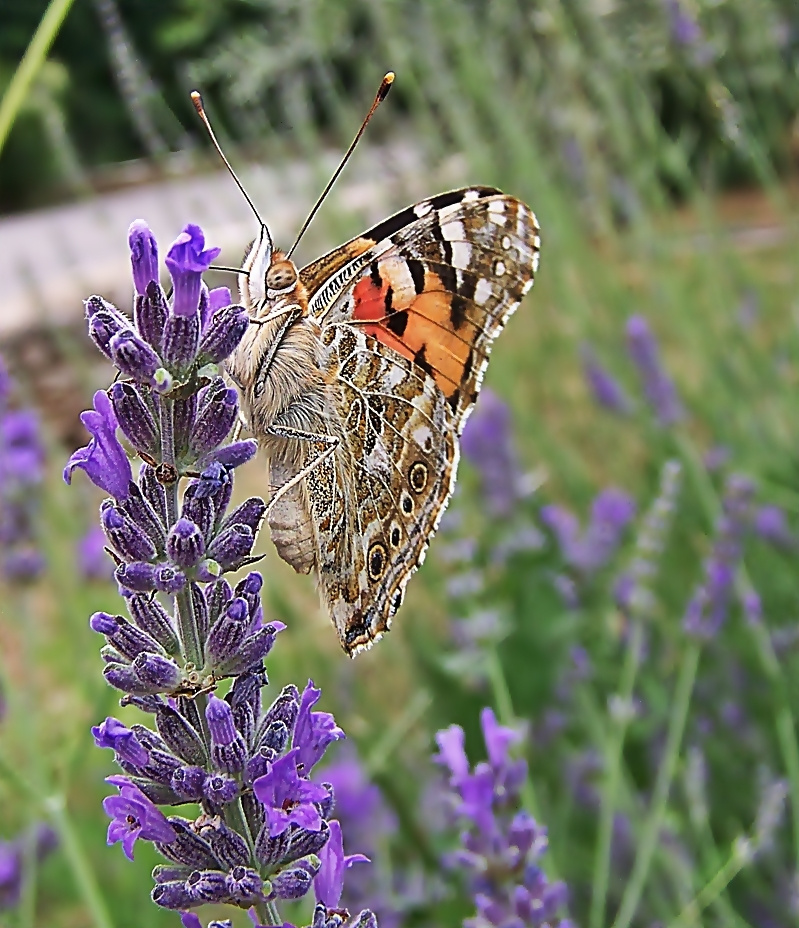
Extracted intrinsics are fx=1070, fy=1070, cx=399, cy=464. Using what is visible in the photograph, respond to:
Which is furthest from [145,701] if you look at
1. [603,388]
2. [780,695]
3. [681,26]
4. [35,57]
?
[681,26]

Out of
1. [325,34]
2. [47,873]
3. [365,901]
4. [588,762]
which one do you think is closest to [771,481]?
[588,762]

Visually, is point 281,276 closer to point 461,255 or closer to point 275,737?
point 461,255

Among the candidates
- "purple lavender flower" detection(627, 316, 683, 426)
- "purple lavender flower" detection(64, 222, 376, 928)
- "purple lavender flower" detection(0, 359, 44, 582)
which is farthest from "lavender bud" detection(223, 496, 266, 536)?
"purple lavender flower" detection(627, 316, 683, 426)

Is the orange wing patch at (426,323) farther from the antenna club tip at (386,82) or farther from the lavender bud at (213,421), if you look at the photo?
the lavender bud at (213,421)

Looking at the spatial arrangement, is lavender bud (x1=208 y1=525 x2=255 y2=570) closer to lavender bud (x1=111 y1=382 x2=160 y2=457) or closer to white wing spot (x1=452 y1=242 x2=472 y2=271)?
lavender bud (x1=111 y1=382 x2=160 y2=457)

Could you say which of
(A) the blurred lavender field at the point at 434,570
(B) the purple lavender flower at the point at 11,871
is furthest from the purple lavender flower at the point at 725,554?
(B) the purple lavender flower at the point at 11,871

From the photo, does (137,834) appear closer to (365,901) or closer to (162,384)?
(162,384)
